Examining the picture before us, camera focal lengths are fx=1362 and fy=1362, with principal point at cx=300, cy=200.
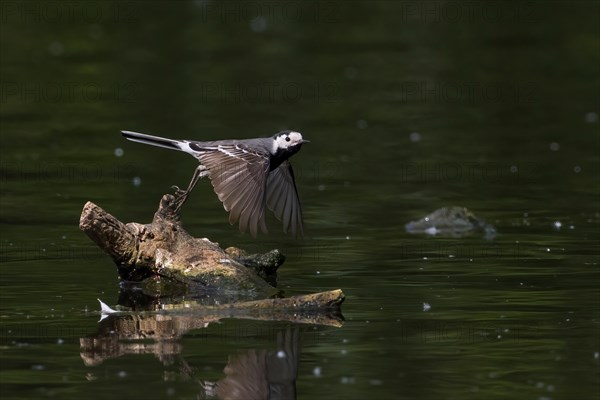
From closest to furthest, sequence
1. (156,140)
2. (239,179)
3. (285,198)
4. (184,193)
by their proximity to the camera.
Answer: (239,179) < (184,193) < (156,140) < (285,198)

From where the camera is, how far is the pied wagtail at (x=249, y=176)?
10.2 meters

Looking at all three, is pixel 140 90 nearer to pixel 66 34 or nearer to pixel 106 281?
pixel 66 34

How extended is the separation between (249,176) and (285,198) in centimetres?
110

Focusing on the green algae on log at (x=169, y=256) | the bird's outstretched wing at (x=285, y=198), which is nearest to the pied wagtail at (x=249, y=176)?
the bird's outstretched wing at (x=285, y=198)

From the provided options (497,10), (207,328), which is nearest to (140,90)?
(497,10)

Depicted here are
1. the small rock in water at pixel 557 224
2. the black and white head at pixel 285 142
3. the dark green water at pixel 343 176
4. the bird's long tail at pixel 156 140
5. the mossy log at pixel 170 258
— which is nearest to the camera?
the dark green water at pixel 343 176

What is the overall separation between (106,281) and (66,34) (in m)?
16.7

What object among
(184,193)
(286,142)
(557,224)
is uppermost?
(286,142)

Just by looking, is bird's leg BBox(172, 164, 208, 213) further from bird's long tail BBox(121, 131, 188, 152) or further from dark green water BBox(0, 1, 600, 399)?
dark green water BBox(0, 1, 600, 399)

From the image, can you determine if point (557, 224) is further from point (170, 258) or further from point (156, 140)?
point (170, 258)

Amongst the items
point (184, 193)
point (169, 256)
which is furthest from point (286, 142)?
point (169, 256)

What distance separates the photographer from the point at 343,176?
15695 mm

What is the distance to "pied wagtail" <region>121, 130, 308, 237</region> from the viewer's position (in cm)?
1024

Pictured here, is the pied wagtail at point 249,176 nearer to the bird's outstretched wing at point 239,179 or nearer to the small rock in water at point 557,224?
the bird's outstretched wing at point 239,179
